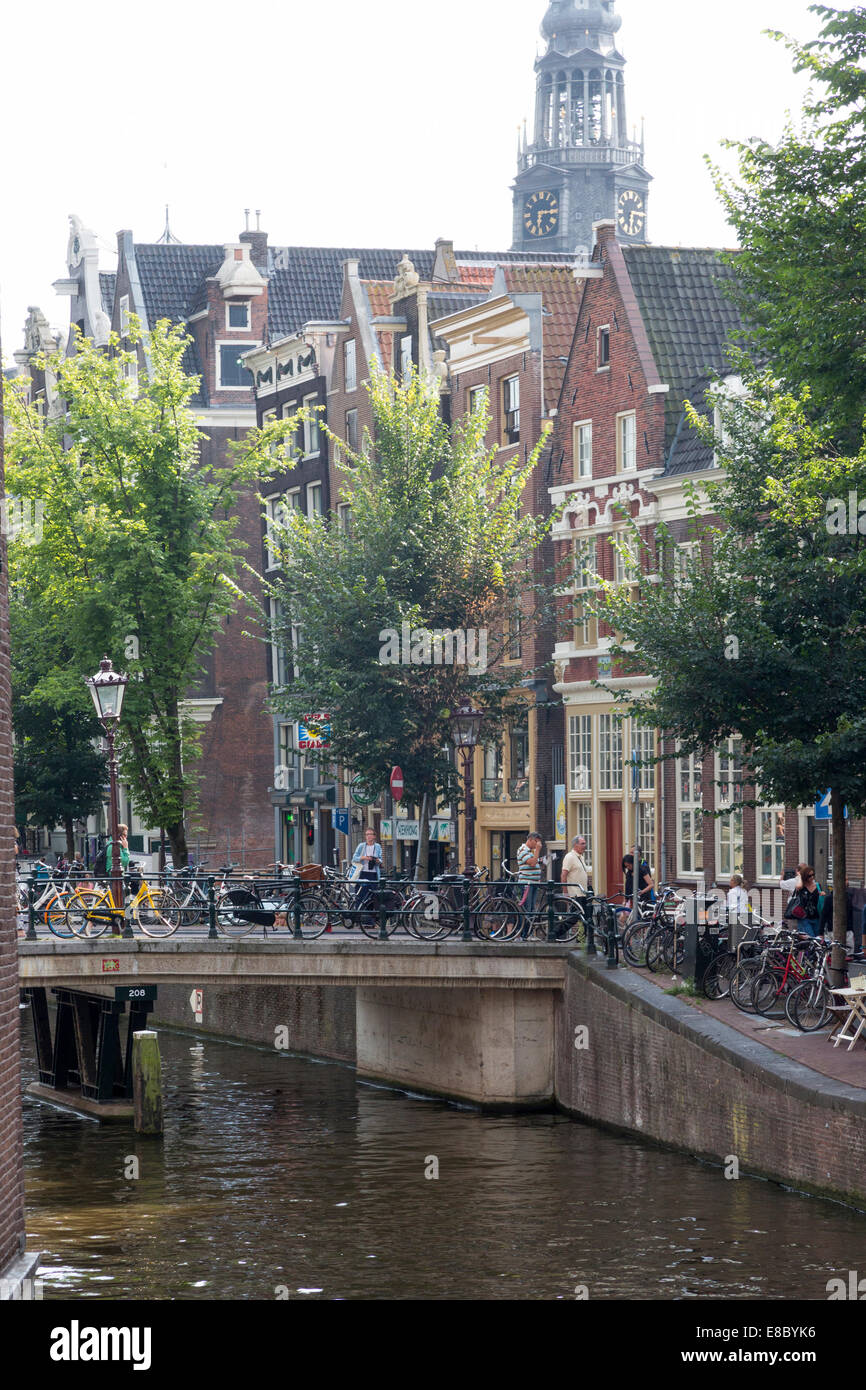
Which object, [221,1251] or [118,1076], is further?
[118,1076]

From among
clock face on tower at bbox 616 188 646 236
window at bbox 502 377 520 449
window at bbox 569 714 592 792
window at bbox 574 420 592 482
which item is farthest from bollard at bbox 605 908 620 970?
clock face on tower at bbox 616 188 646 236

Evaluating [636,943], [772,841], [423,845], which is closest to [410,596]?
[423,845]

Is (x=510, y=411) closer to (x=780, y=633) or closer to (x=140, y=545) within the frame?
(x=140, y=545)

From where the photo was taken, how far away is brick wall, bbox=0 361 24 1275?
12.3 meters

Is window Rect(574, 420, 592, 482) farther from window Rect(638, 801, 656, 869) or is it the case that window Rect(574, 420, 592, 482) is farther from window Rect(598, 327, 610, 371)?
window Rect(638, 801, 656, 869)

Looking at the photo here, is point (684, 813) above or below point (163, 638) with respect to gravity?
below

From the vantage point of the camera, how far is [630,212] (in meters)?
117

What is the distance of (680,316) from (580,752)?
28.8 ft

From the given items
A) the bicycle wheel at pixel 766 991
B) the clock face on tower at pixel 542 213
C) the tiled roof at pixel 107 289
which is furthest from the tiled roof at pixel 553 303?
the clock face on tower at pixel 542 213

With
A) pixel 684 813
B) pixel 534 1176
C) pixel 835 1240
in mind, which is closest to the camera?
pixel 835 1240

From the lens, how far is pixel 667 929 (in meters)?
29.2
